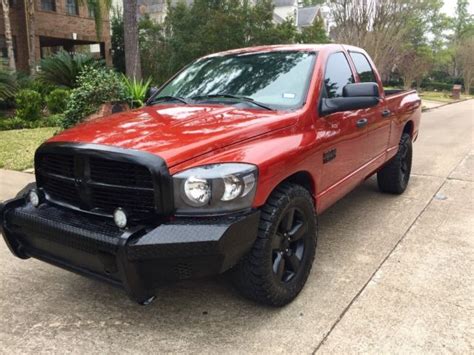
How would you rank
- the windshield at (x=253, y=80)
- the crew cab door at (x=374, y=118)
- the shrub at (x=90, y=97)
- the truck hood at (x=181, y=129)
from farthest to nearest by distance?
the shrub at (x=90, y=97)
the crew cab door at (x=374, y=118)
the windshield at (x=253, y=80)
the truck hood at (x=181, y=129)

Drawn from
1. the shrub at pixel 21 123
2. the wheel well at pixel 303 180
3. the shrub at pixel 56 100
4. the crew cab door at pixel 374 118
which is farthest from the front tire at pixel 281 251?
the shrub at pixel 56 100

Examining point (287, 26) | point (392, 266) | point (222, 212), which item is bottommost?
point (392, 266)

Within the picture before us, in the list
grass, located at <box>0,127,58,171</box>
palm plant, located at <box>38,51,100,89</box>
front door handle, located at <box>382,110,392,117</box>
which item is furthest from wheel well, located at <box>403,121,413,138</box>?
palm plant, located at <box>38,51,100,89</box>

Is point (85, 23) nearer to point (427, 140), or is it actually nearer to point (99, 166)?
point (427, 140)

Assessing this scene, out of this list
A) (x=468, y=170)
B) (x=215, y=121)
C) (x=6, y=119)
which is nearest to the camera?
(x=215, y=121)

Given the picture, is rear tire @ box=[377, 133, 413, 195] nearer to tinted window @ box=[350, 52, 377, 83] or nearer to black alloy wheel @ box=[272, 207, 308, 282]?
tinted window @ box=[350, 52, 377, 83]

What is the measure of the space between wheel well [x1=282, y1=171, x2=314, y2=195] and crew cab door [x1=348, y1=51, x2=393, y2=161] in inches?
48.5

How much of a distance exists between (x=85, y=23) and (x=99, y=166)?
2206cm

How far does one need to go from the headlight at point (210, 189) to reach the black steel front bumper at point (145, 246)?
0.22ft

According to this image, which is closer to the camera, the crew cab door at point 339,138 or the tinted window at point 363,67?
the crew cab door at point 339,138

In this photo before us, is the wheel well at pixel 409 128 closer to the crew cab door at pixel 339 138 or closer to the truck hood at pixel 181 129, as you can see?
the crew cab door at pixel 339 138

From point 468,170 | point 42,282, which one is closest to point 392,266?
point 42,282

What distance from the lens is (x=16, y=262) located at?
13.0ft

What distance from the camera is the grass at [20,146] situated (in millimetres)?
7348
